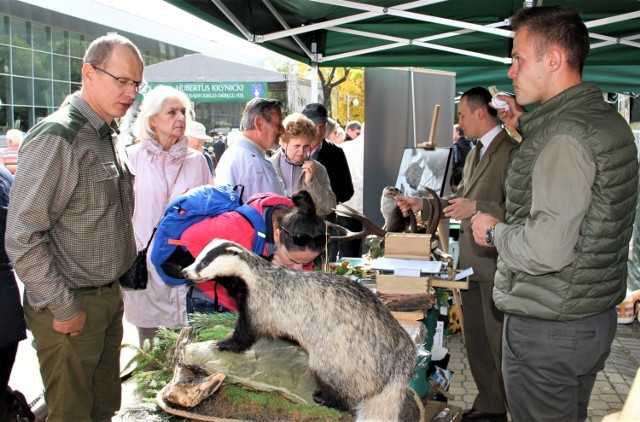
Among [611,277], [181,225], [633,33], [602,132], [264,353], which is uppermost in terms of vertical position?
[633,33]

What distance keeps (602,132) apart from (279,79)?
10.5 m

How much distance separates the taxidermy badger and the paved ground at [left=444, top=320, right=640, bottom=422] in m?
2.93

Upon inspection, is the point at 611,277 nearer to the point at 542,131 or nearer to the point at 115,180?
the point at 542,131

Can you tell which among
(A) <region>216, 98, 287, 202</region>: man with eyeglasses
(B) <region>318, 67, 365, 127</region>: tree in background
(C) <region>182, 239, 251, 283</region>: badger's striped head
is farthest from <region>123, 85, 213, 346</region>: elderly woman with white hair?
(B) <region>318, 67, 365, 127</region>: tree in background

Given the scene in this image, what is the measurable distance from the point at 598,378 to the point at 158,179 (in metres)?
4.09

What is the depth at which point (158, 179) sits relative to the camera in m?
3.82

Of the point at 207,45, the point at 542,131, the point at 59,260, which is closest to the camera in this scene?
the point at 542,131

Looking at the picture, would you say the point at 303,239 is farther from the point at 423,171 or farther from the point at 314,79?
the point at 314,79

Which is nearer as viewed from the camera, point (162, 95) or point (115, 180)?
point (115, 180)

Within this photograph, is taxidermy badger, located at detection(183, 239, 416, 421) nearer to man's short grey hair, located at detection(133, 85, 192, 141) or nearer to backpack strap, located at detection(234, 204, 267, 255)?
backpack strap, located at detection(234, 204, 267, 255)

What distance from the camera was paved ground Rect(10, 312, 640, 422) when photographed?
14.9ft

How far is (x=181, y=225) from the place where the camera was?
2492mm

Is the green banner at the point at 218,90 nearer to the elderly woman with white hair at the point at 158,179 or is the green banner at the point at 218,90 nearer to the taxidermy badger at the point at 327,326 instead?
the elderly woman with white hair at the point at 158,179

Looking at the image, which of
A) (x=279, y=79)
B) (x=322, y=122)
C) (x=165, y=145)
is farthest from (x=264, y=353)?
(x=279, y=79)
